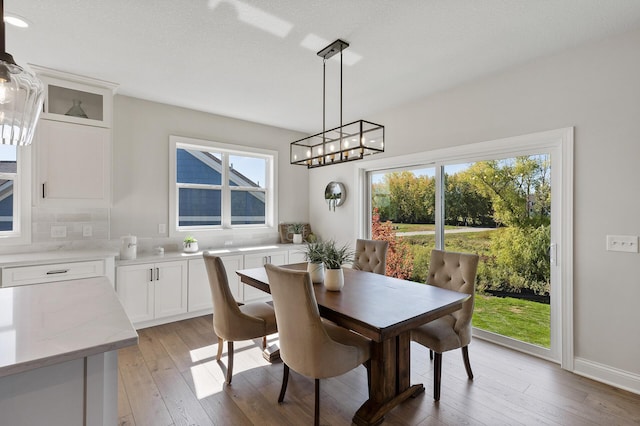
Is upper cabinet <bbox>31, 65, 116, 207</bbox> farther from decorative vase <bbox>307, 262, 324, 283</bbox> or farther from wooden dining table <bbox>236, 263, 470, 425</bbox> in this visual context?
wooden dining table <bbox>236, 263, 470, 425</bbox>

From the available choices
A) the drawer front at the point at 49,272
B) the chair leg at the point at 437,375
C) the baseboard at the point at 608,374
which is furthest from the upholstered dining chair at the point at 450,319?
the drawer front at the point at 49,272

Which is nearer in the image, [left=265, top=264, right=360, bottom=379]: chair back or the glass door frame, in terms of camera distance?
[left=265, top=264, right=360, bottom=379]: chair back

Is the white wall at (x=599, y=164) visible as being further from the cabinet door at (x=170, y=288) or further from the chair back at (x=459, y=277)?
the cabinet door at (x=170, y=288)

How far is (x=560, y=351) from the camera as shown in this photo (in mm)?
2766

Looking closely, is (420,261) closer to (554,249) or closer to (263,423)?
(554,249)

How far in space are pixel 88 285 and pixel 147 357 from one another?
57.6 inches

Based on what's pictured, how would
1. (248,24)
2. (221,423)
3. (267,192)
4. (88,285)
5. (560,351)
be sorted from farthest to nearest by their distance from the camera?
1. (267,192)
2. (560,351)
3. (248,24)
4. (221,423)
5. (88,285)

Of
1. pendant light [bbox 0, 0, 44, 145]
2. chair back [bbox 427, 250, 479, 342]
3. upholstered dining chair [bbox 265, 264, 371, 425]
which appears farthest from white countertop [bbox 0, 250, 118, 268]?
chair back [bbox 427, 250, 479, 342]

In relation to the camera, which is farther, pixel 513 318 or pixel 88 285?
pixel 513 318

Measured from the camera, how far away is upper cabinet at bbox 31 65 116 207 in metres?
3.05

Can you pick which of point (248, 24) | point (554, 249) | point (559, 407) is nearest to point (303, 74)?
point (248, 24)

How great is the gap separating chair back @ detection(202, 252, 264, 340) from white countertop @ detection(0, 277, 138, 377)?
30.2 inches

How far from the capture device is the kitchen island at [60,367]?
962mm

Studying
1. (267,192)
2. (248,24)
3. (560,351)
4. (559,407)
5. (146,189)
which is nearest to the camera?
(559,407)
